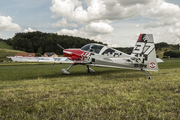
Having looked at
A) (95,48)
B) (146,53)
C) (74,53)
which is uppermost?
(95,48)

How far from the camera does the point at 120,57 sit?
843 centimetres

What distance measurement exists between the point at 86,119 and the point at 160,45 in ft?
375

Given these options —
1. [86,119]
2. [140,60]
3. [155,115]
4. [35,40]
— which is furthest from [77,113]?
[35,40]

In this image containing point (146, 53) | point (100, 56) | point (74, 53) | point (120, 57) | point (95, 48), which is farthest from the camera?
point (74, 53)

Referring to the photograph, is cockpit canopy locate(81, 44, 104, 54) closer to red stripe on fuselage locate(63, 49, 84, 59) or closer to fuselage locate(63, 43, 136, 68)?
fuselage locate(63, 43, 136, 68)

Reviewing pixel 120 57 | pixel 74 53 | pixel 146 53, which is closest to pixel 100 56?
pixel 120 57

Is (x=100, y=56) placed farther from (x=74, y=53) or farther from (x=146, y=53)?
(x=146, y=53)

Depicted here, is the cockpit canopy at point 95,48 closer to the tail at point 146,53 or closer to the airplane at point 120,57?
the airplane at point 120,57

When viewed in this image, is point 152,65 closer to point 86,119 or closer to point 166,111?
point 166,111

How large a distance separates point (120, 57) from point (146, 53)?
1.65 meters

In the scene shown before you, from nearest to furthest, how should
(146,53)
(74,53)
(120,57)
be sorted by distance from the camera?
1. (146,53)
2. (120,57)
3. (74,53)

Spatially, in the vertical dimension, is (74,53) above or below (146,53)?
above

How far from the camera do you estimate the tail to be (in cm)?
730

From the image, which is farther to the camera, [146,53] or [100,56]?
[100,56]
